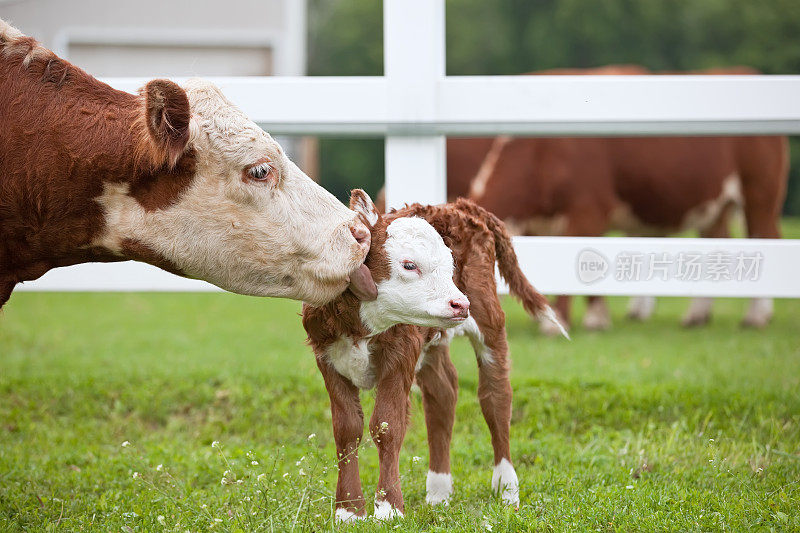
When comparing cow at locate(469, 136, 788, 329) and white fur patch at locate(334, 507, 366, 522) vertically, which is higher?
cow at locate(469, 136, 788, 329)

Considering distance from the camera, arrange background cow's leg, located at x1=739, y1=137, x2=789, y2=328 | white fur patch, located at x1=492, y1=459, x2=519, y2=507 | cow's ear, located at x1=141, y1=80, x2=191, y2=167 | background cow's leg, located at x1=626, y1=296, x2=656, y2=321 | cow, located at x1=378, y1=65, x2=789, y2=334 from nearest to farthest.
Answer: cow's ear, located at x1=141, y1=80, x2=191, y2=167 < white fur patch, located at x1=492, y1=459, x2=519, y2=507 < cow, located at x1=378, y1=65, x2=789, y2=334 < background cow's leg, located at x1=739, y1=137, x2=789, y2=328 < background cow's leg, located at x1=626, y1=296, x2=656, y2=321

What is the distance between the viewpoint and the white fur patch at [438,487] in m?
3.63

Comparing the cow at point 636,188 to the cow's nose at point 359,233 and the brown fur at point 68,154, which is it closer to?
the cow's nose at point 359,233

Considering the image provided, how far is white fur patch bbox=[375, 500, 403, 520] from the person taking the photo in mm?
3205

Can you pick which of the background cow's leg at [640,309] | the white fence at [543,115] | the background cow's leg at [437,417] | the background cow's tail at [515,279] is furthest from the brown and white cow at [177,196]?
the background cow's leg at [640,309]

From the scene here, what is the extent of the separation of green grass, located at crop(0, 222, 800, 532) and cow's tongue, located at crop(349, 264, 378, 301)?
0.69 meters

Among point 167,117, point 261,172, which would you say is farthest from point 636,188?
point 167,117

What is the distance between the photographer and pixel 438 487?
12.0 feet

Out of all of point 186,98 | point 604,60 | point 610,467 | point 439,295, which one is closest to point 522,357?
point 610,467

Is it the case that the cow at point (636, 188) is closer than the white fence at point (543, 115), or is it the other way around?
the white fence at point (543, 115)

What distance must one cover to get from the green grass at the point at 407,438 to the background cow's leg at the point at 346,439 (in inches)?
3.4

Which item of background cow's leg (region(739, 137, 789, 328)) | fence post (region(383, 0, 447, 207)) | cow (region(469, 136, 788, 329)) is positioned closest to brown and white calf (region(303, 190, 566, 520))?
fence post (region(383, 0, 447, 207))

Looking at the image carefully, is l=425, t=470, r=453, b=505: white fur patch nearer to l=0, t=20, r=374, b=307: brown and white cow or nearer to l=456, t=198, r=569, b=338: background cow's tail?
l=456, t=198, r=569, b=338: background cow's tail

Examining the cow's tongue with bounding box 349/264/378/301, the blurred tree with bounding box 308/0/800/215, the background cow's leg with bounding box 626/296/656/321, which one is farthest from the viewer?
the blurred tree with bounding box 308/0/800/215
